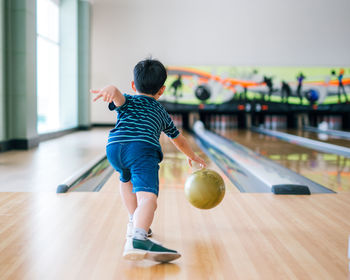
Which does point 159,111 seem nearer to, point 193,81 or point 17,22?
point 17,22

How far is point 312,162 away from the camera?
5.23m

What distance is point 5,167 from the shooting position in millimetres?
4547

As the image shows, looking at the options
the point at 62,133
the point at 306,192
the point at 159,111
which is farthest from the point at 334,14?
the point at 159,111

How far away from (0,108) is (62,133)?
118 inches

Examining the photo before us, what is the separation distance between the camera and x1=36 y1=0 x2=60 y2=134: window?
26.5 ft

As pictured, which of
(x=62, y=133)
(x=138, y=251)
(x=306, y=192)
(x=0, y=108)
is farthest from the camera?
(x=62, y=133)

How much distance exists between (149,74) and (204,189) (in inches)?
25.3

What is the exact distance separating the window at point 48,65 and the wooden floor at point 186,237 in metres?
5.45

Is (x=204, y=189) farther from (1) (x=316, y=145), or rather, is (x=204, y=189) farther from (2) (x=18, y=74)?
(1) (x=316, y=145)

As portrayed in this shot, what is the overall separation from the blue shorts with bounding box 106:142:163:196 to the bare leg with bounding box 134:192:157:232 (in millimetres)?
27

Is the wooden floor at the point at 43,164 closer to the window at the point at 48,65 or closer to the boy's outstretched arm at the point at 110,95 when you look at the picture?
the window at the point at 48,65

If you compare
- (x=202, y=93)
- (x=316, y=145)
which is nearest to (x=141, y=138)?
(x=316, y=145)

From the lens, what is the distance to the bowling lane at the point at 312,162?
399 cm

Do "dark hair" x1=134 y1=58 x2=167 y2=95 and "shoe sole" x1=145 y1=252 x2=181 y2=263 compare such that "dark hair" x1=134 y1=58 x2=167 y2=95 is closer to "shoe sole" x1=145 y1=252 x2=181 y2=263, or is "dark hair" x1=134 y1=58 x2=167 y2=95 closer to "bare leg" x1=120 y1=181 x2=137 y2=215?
"bare leg" x1=120 y1=181 x2=137 y2=215
